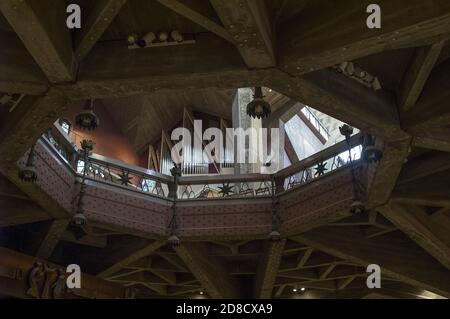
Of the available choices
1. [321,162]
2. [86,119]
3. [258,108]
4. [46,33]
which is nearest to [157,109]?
[321,162]

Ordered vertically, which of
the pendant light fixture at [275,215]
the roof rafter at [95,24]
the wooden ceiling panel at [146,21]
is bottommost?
the pendant light fixture at [275,215]

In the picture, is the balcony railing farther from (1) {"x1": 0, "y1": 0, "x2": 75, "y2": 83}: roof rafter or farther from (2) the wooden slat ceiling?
(2) the wooden slat ceiling

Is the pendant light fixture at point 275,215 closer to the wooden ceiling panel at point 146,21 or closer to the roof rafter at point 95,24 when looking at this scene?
the wooden ceiling panel at point 146,21

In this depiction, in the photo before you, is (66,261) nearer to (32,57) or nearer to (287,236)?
(287,236)

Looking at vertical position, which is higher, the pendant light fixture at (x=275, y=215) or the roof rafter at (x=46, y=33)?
the roof rafter at (x=46, y=33)

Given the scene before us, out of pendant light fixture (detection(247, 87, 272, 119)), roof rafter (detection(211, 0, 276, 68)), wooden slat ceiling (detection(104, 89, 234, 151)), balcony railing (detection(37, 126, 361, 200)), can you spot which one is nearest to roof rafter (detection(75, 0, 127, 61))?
roof rafter (detection(211, 0, 276, 68))

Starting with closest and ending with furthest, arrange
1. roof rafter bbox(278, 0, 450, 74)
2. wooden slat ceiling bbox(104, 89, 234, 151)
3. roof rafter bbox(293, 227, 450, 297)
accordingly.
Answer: roof rafter bbox(278, 0, 450, 74) → roof rafter bbox(293, 227, 450, 297) → wooden slat ceiling bbox(104, 89, 234, 151)

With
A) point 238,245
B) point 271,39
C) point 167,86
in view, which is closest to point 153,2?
point 167,86

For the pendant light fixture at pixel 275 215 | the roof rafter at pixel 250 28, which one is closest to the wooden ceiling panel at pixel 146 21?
the roof rafter at pixel 250 28

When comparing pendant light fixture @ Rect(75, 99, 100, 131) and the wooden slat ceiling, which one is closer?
pendant light fixture @ Rect(75, 99, 100, 131)

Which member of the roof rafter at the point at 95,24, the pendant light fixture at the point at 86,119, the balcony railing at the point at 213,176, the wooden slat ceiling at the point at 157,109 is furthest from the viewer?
the wooden slat ceiling at the point at 157,109

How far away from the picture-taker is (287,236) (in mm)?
12055

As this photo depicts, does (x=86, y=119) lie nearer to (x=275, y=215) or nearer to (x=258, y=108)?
(x=258, y=108)

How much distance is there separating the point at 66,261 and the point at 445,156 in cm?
881
